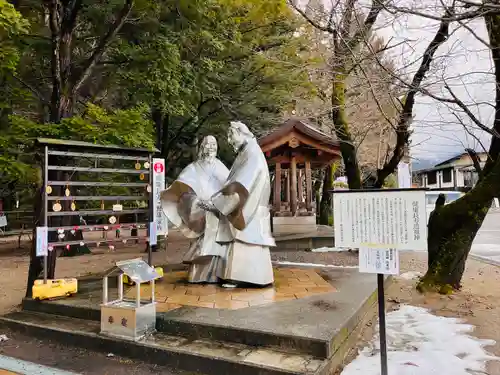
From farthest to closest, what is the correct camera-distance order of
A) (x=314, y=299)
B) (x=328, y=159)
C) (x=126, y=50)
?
(x=328, y=159)
(x=126, y=50)
(x=314, y=299)

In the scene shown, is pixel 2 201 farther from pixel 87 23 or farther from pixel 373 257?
pixel 373 257

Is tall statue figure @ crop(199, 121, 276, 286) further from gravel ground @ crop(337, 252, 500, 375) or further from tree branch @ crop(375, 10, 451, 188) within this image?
tree branch @ crop(375, 10, 451, 188)

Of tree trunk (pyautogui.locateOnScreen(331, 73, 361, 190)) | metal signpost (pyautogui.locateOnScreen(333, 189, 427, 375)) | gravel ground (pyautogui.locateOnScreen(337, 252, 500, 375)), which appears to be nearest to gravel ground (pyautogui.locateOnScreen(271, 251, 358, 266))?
gravel ground (pyautogui.locateOnScreen(337, 252, 500, 375))

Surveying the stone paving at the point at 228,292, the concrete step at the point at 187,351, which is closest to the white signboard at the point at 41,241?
the concrete step at the point at 187,351

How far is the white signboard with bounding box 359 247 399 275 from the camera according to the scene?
3.40 m

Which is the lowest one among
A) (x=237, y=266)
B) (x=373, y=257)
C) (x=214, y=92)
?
(x=237, y=266)

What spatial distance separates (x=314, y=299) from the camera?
5.27 m

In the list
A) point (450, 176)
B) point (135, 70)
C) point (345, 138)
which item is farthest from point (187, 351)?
point (450, 176)

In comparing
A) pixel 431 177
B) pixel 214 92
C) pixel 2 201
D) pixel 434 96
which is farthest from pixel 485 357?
pixel 431 177

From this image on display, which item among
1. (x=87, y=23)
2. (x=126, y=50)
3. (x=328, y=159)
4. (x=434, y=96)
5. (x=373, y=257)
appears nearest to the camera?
(x=373, y=257)

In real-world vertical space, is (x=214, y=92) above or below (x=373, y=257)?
above

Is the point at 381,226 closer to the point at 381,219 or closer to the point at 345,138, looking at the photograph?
the point at 381,219

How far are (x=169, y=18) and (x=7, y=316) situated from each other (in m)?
7.42

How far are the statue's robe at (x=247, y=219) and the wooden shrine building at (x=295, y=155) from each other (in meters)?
7.64
